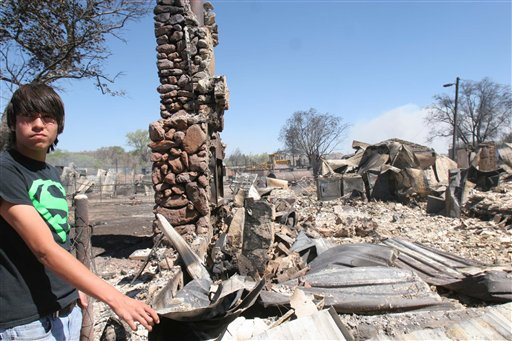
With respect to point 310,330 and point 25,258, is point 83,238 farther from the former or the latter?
point 310,330

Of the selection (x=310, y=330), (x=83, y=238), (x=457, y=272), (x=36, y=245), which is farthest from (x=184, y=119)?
(x=36, y=245)

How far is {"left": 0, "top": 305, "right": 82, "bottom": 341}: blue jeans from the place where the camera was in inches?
52.7

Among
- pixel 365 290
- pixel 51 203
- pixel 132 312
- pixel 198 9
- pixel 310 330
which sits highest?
pixel 198 9

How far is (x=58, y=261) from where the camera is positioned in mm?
1263

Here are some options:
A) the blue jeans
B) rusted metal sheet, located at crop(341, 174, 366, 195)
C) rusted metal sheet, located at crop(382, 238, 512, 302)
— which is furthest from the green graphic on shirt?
rusted metal sheet, located at crop(341, 174, 366, 195)

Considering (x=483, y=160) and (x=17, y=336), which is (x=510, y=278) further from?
(x=483, y=160)

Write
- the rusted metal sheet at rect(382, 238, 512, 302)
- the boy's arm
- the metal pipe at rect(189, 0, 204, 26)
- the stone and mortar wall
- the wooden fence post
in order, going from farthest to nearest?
the metal pipe at rect(189, 0, 204, 26)
the stone and mortar wall
the rusted metal sheet at rect(382, 238, 512, 302)
the wooden fence post
the boy's arm

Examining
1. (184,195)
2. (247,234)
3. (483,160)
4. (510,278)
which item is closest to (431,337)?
(510,278)

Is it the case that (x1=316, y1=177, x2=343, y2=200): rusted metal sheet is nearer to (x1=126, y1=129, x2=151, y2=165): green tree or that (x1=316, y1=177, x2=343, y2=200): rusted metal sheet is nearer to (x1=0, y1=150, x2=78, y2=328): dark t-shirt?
(x1=0, y1=150, x2=78, y2=328): dark t-shirt

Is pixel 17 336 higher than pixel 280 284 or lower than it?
higher

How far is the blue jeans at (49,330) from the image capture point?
4.40 feet

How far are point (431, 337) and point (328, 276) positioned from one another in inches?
64.1

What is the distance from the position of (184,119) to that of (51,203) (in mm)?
4788

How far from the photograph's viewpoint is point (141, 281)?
482cm
